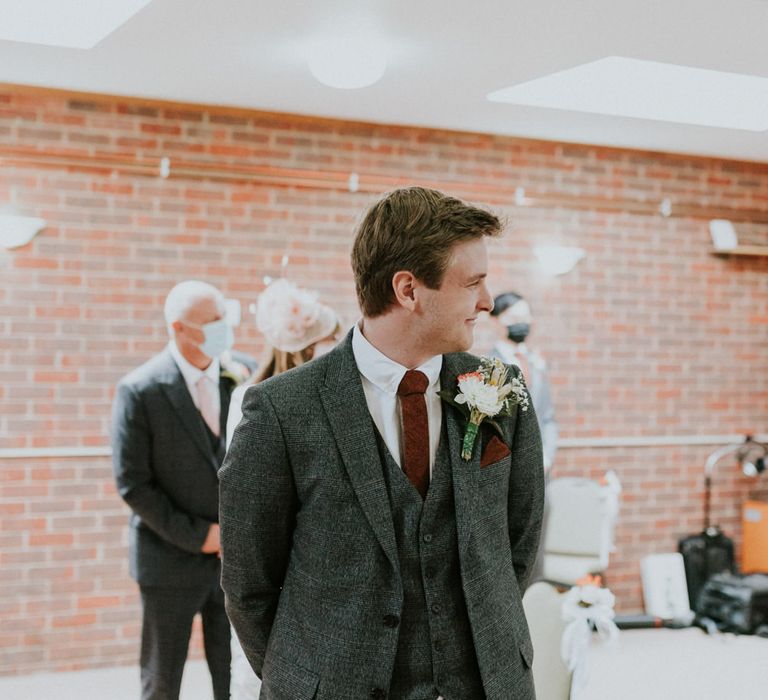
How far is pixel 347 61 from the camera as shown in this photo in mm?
3600

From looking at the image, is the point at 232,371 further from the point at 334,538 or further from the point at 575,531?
the point at 575,531

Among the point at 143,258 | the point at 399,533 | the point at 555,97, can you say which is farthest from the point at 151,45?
the point at 399,533

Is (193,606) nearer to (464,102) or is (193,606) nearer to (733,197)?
(464,102)

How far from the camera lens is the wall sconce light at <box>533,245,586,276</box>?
515 cm

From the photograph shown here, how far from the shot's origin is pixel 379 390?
1637mm

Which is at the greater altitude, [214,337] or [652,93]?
[652,93]

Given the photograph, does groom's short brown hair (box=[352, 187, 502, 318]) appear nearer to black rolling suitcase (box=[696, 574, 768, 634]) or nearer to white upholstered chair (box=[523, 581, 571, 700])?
white upholstered chair (box=[523, 581, 571, 700])

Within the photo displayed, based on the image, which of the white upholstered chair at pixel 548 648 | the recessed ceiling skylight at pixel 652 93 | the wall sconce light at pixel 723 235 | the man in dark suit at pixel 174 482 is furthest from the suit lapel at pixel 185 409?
the wall sconce light at pixel 723 235

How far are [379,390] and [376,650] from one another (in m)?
0.46

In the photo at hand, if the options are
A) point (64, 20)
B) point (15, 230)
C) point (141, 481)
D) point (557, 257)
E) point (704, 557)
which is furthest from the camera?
point (704, 557)

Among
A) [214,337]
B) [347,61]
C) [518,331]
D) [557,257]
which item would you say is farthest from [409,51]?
[557,257]

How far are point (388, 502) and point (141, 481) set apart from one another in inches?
65.3

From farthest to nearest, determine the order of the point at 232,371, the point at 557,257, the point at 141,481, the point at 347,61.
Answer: the point at 557,257 < the point at 347,61 < the point at 232,371 < the point at 141,481

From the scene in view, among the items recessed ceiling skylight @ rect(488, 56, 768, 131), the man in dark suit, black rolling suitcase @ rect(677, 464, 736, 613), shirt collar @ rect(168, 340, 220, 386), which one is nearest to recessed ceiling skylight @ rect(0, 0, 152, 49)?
the man in dark suit
